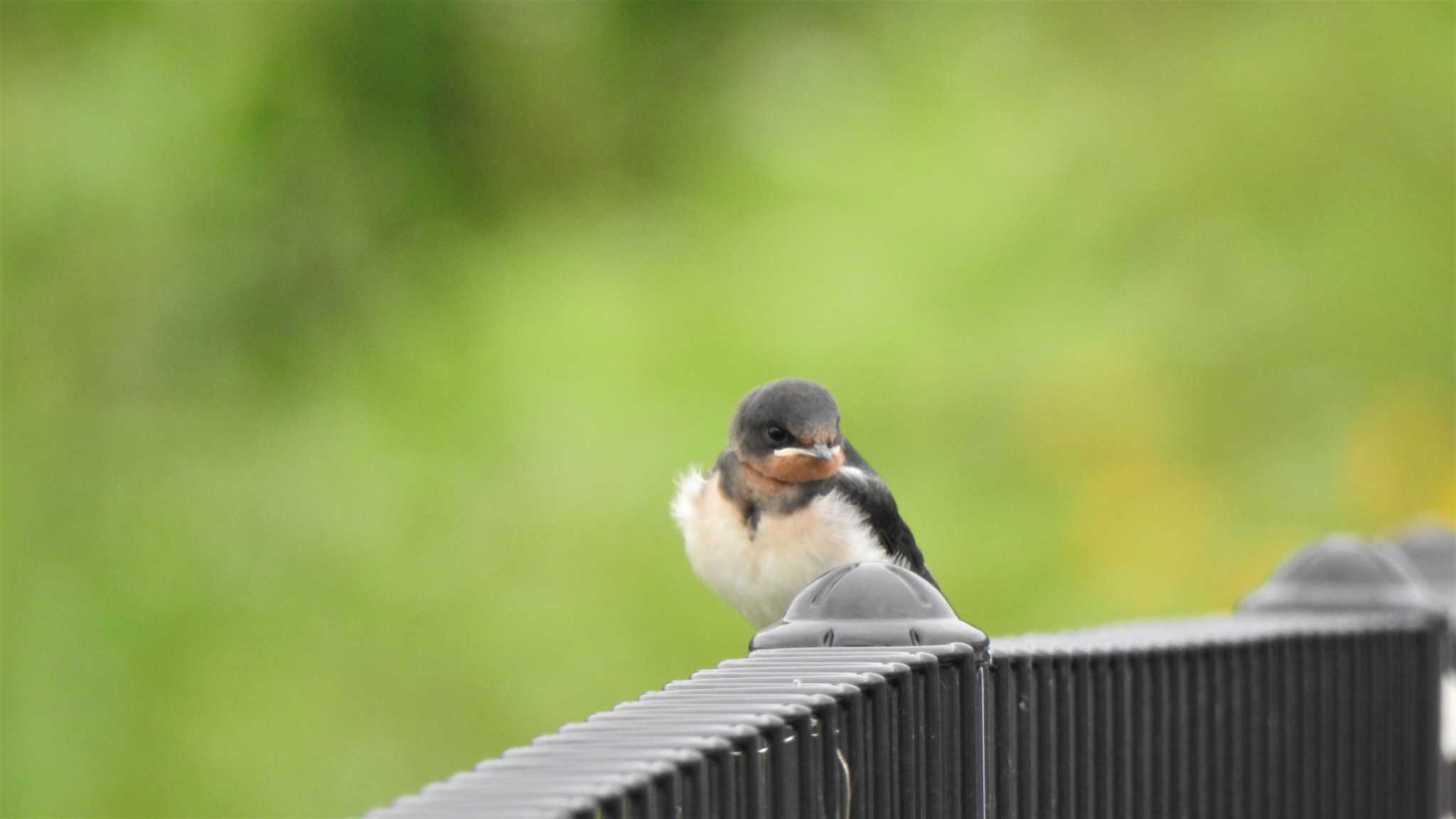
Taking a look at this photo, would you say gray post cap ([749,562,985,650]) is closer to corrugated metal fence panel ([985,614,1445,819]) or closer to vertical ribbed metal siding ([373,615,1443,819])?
vertical ribbed metal siding ([373,615,1443,819])

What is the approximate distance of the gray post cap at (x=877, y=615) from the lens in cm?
297

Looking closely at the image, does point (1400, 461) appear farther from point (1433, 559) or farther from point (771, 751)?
point (771, 751)

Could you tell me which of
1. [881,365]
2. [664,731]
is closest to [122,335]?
[881,365]

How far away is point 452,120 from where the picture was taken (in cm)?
1811

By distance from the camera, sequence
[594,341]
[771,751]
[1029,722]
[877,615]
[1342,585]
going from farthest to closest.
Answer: [594,341] < [1342,585] < [1029,722] < [877,615] < [771,751]

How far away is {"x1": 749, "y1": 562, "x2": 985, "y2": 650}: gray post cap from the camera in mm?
2967

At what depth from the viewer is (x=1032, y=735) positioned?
3314 millimetres

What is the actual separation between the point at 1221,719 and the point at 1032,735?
1051mm

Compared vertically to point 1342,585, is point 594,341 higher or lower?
higher

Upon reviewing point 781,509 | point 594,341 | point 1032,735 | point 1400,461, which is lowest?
point 1032,735

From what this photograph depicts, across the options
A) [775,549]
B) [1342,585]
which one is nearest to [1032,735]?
[775,549]

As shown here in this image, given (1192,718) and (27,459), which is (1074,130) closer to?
(27,459)

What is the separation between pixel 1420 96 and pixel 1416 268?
1.47 m

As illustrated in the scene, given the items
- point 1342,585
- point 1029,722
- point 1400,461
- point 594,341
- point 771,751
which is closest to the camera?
point 771,751
